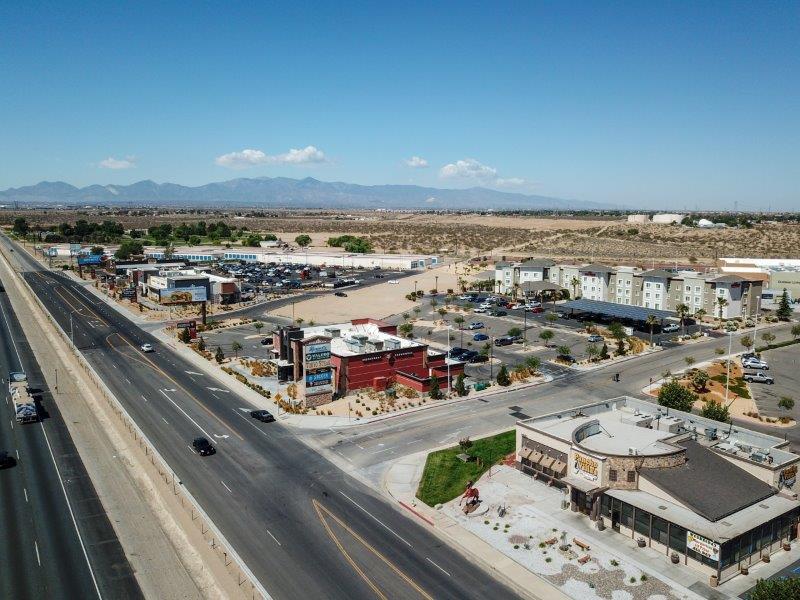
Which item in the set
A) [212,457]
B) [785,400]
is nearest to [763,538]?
[785,400]

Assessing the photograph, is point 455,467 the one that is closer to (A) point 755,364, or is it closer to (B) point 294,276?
(A) point 755,364

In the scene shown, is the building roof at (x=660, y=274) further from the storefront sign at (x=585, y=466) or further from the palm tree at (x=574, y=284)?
the storefront sign at (x=585, y=466)

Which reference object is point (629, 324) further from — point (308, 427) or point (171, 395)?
point (171, 395)

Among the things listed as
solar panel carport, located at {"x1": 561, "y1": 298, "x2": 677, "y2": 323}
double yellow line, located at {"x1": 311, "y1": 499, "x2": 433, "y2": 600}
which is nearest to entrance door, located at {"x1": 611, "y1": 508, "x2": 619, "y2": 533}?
double yellow line, located at {"x1": 311, "y1": 499, "x2": 433, "y2": 600}

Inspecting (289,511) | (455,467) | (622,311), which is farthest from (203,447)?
(622,311)

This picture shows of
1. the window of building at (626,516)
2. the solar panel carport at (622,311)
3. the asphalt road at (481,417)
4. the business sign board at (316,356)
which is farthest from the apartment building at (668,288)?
the window of building at (626,516)

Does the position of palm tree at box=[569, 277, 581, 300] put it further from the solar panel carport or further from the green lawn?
the green lawn

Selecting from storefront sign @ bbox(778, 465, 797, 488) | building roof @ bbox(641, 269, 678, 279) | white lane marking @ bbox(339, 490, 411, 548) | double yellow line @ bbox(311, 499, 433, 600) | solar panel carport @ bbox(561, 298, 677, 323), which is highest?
building roof @ bbox(641, 269, 678, 279)
